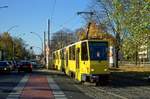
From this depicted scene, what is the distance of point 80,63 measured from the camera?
35.1m

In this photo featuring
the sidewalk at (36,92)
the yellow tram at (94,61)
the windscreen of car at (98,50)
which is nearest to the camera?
the sidewalk at (36,92)

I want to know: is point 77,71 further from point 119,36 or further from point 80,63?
point 119,36

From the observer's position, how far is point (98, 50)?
3375 centimetres

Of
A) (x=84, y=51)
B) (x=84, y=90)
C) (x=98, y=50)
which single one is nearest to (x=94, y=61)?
(x=98, y=50)

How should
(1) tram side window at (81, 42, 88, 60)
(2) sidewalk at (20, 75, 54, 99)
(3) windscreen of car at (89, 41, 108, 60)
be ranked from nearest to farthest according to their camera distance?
(2) sidewalk at (20, 75, 54, 99) < (3) windscreen of car at (89, 41, 108, 60) < (1) tram side window at (81, 42, 88, 60)

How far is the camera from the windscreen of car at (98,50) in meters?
33.5

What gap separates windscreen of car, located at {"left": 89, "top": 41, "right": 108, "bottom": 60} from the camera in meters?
33.5

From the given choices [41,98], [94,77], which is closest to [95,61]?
[94,77]

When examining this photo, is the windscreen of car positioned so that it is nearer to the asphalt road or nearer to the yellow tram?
the yellow tram

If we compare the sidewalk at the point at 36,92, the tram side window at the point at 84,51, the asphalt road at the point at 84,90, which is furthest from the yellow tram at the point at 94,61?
the sidewalk at the point at 36,92

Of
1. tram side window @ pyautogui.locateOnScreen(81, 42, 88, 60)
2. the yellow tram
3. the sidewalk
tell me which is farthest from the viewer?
tram side window @ pyautogui.locateOnScreen(81, 42, 88, 60)

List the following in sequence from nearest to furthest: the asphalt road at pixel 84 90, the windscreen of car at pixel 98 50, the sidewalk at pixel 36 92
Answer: the sidewalk at pixel 36 92, the asphalt road at pixel 84 90, the windscreen of car at pixel 98 50

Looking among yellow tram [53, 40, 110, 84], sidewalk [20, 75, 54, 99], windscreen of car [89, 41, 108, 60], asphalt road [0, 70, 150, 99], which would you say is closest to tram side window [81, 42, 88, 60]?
yellow tram [53, 40, 110, 84]

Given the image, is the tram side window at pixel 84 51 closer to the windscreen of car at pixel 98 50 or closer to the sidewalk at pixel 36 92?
the windscreen of car at pixel 98 50
